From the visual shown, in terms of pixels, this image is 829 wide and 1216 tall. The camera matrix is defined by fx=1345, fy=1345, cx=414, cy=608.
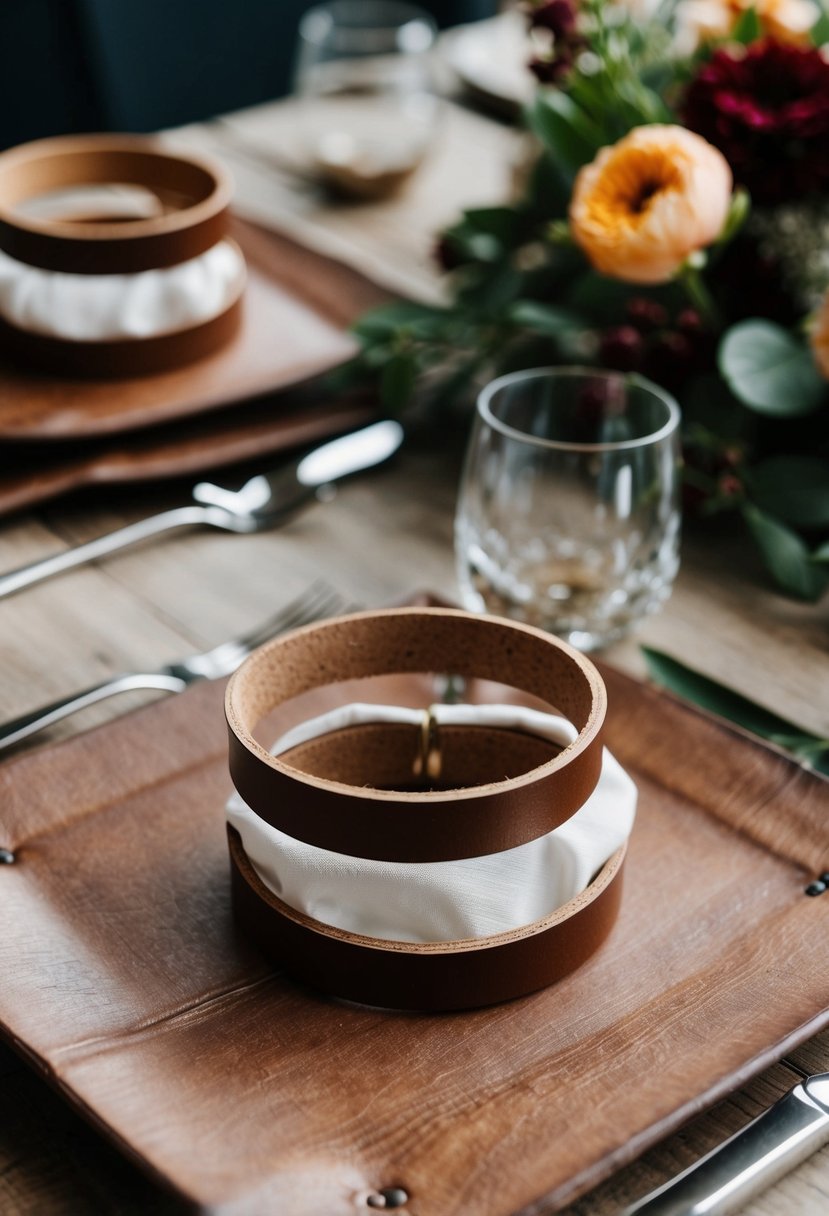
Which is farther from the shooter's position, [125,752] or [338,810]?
[125,752]

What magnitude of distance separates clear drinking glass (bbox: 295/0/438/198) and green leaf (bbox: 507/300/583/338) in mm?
429

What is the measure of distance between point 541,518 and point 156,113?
5.08 feet

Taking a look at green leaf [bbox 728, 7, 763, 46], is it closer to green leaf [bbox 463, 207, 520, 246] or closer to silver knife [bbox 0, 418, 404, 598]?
green leaf [bbox 463, 207, 520, 246]

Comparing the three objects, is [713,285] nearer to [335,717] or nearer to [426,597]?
[426,597]

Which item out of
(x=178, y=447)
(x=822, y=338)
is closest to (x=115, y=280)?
(x=178, y=447)

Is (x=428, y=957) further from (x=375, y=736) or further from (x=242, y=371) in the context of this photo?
(x=242, y=371)

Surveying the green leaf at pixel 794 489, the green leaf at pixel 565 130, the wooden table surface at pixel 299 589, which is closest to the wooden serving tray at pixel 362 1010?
the wooden table surface at pixel 299 589

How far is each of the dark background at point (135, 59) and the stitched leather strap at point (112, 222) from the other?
41.8 inches

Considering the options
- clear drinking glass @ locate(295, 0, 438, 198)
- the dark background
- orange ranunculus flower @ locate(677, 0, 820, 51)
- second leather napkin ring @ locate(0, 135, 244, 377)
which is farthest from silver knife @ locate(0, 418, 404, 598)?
the dark background

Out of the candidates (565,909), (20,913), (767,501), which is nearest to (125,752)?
(20,913)

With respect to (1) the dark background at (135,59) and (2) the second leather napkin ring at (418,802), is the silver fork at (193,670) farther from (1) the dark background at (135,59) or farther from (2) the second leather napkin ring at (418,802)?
(1) the dark background at (135,59)

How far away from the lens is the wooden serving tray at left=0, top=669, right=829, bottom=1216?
43 cm

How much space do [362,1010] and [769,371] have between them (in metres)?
0.51

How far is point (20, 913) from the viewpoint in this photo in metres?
0.53
